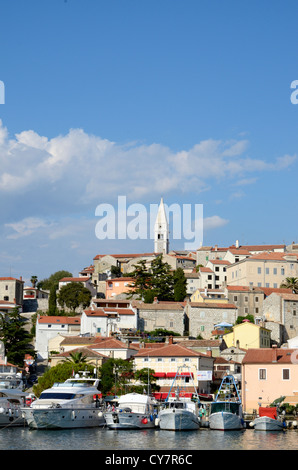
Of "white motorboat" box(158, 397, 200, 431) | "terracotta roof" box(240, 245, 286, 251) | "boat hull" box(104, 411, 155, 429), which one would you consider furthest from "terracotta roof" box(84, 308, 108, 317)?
"terracotta roof" box(240, 245, 286, 251)

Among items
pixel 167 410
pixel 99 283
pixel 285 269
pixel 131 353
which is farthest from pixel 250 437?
pixel 99 283

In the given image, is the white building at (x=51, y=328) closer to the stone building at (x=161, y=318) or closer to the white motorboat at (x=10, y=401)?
the stone building at (x=161, y=318)

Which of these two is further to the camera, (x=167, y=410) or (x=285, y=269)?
(x=285, y=269)

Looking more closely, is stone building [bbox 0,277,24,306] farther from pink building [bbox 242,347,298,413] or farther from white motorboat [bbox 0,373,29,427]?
pink building [bbox 242,347,298,413]

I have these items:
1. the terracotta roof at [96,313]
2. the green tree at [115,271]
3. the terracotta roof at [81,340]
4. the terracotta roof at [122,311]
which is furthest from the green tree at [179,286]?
the terracotta roof at [81,340]

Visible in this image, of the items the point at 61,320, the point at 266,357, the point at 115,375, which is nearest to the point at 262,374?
the point at 266,357

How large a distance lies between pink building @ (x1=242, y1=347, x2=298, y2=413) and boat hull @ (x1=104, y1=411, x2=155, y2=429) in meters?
11.4

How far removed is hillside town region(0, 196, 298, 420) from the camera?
209ft

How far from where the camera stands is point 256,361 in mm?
61562

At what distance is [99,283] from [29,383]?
49.6m

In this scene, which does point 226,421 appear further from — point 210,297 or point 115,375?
point 210,297

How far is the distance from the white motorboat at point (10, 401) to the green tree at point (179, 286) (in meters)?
48.5

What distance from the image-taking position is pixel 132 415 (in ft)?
172
